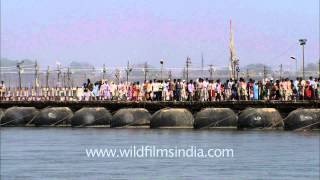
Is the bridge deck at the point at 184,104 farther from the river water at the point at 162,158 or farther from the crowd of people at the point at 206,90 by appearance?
the river water at the point at 162,158

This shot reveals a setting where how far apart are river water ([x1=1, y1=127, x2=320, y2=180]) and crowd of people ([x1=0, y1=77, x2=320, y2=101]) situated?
162 inches

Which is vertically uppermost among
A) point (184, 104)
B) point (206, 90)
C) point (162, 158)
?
point (206, 90)

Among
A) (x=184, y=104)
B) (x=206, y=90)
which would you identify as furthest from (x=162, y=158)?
(x=184, y=104)

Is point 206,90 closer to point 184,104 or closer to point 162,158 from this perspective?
point 184,104

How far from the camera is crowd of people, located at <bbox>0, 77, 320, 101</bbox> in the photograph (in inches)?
3081

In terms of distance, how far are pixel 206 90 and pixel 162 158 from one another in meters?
21.3

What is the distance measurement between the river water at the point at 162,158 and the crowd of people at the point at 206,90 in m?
4.12

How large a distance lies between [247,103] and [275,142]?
13.5m

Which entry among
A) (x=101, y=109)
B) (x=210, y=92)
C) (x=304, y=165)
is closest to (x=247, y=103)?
(x=210, y=92)

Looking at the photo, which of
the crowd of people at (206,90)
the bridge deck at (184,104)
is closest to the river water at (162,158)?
the bridge deck at (184,104)

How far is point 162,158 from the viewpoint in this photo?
61031 millimetres

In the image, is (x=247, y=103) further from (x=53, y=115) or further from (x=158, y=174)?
(x=158, y=174)

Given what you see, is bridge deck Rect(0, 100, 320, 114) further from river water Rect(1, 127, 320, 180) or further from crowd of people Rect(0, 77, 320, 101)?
river water Rect(1, 127, 320, 180)

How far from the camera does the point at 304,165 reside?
55375 mm
